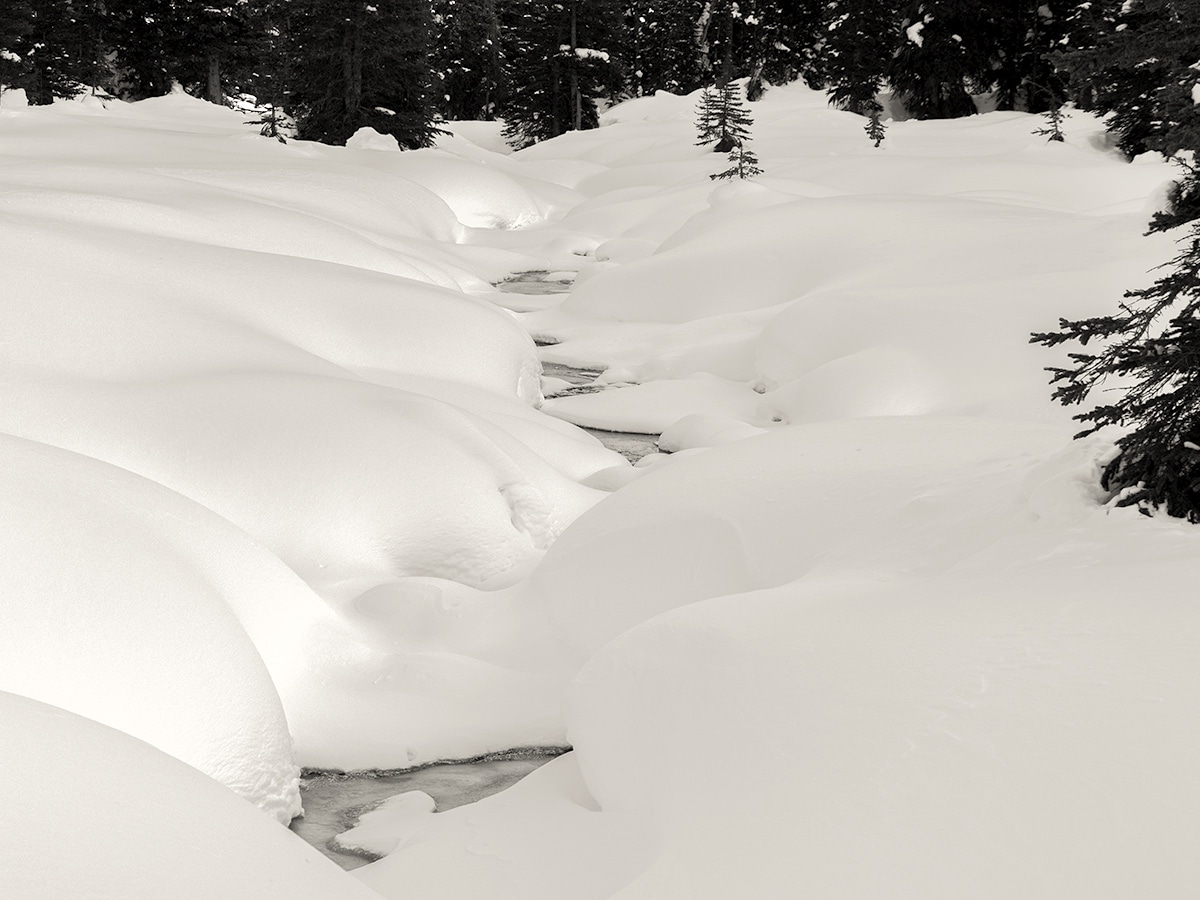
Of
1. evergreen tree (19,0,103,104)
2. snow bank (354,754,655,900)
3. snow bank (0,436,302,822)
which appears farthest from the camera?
evergreen tree (19,0,103,104)

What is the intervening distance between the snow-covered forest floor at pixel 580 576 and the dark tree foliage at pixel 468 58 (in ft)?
85.6

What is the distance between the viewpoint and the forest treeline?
21000 mm

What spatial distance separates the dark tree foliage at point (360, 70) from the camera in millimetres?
20219

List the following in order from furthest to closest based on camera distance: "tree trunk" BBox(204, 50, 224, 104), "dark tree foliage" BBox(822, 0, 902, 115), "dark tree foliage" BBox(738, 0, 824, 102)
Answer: "dark tree foliage" BBox(738, 0, 824, 102) → "tree trunk" BBox(204, 50, 224, 104) → "dark tree foliage" BBox(822, 0, 902, 115)

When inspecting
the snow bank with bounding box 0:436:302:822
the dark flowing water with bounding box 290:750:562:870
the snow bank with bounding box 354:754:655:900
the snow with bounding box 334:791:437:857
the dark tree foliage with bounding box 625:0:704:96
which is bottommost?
the dark flowing water with bounding box 290:750:562:870

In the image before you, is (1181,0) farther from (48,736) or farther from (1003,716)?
(48,736)

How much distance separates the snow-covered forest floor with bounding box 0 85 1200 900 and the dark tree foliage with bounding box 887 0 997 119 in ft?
43.6

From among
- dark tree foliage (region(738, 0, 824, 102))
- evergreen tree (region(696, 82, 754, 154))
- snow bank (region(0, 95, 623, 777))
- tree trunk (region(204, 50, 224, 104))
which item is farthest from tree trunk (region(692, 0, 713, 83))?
snow bank (region(0, 95, 623, 777))

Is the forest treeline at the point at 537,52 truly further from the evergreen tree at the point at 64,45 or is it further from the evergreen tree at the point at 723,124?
the evergreen tree at the point at 723,124

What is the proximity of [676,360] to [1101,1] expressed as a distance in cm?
1255

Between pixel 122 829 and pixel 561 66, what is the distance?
28.1 metres

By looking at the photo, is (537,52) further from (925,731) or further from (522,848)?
(925,731)

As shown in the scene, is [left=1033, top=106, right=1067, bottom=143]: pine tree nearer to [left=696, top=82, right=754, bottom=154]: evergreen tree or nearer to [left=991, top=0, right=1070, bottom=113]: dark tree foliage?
[left=696, top=82, right=754, bottom=154]: evergreen tree

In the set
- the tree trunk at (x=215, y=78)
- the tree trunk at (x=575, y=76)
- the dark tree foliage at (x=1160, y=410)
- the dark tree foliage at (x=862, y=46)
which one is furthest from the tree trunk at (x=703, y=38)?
the dark tree foliage at (x=1160, y=410)
